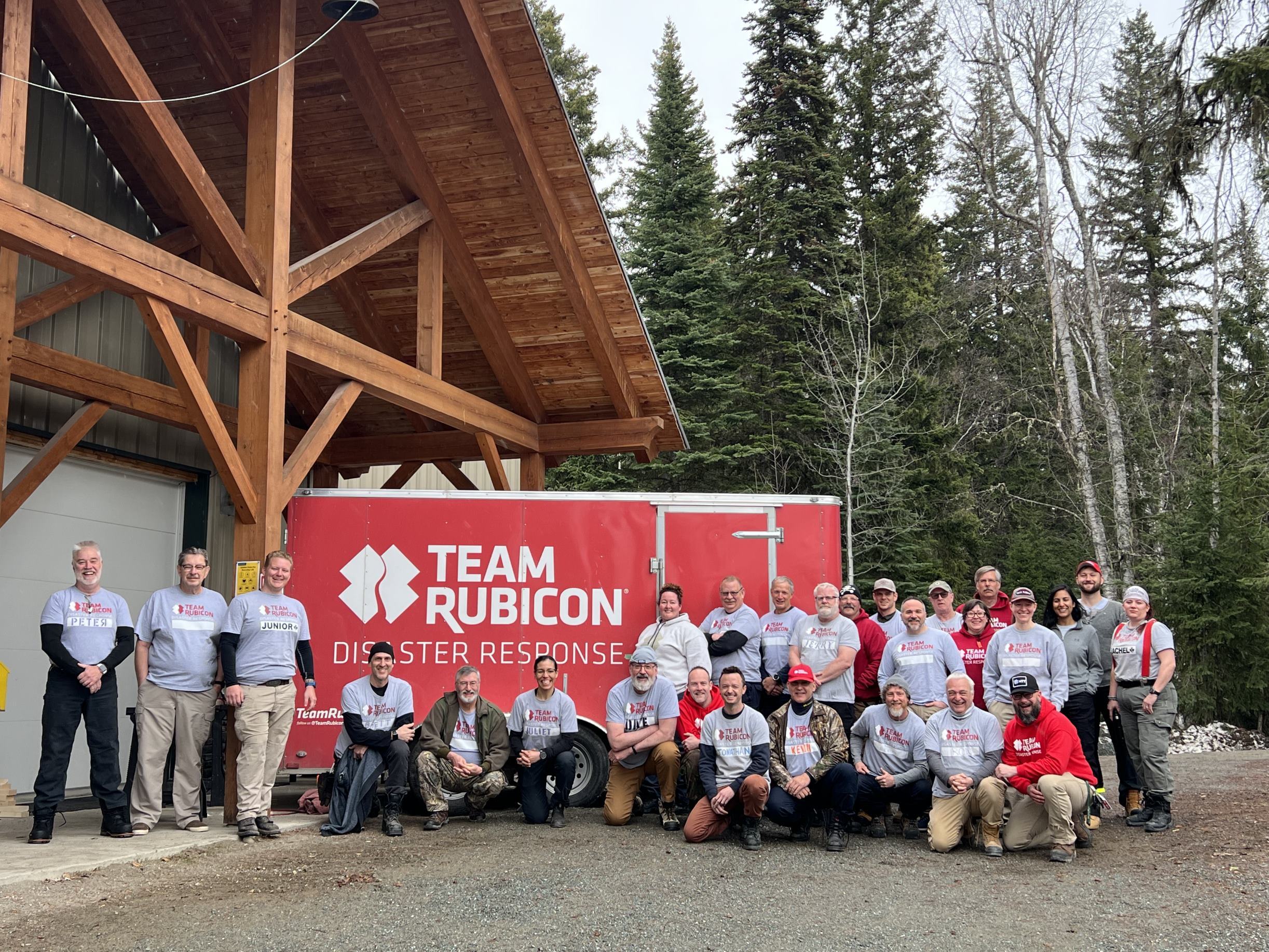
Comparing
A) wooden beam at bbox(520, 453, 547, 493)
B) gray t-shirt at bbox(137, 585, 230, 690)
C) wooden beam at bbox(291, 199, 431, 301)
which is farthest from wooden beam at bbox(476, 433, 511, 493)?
gray t-shirt at bbox(137, 585, 230, 690)

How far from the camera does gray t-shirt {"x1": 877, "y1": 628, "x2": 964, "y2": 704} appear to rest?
25.8ft

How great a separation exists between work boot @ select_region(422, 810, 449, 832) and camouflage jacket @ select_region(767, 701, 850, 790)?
219 centimetres

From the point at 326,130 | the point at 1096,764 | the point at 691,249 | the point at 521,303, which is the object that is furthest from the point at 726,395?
the point at 1096,764

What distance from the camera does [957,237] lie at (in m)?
30.3

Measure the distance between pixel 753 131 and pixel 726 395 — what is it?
18.9ft

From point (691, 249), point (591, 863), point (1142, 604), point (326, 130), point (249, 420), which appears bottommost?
point (591, 863)

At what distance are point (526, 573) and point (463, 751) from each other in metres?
1.47

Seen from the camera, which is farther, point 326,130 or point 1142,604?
point 326,130

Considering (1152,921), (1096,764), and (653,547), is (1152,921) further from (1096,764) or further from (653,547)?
(653,547)

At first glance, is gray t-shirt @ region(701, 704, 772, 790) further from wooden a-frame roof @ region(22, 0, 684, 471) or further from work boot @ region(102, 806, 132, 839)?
wooden a-frame roof @ region(22, 0, 684, 471)

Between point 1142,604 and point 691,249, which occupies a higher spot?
point 691,249

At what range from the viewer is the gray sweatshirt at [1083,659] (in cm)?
802

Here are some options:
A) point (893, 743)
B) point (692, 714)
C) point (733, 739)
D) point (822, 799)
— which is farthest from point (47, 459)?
point (893, 743)

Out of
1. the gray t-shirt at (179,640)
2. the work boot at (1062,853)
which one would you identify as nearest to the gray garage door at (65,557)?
the gray t-shirt at (179,640)
